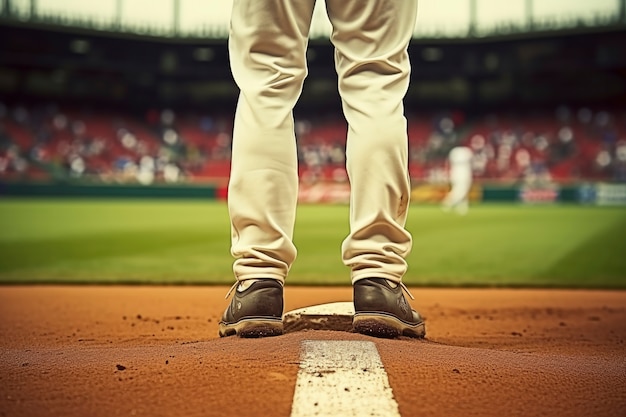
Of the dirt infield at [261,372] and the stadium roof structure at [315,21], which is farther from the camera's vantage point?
the stadium roof structure at [315,21]

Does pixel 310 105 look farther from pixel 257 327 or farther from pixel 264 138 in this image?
pixel 257 327

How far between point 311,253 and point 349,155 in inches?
185

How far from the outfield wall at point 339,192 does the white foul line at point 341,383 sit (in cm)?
1824

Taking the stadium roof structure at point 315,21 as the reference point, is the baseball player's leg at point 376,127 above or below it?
below

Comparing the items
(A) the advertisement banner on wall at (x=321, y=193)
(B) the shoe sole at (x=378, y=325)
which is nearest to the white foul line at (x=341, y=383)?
(B) the shoe sole at (x=378, y=325)

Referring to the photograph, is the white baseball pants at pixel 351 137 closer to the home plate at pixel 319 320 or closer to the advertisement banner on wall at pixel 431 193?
the home plate at pixel 319 320

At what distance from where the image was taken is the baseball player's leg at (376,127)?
1740 millimetres

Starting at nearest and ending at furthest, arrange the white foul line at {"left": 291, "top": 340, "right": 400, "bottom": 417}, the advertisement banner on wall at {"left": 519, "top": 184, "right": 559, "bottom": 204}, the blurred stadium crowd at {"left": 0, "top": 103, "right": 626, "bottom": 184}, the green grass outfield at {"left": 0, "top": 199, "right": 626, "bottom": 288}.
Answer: the white foul line at {"left": 291, "top": 340, "right": 400, "bottom": 417}, the green grass outfield at {"left": 0, "top": 199, "right": 626, "bottom": 288}, the advertisement banner on wall at {"left": 519, "top": 184, "right": 559, "bottom": 204}, the blurred stadium crowd at {"left": 0, "top": 103, "right": 626, "bottom": 184}

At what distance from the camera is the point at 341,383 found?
4.27 feet

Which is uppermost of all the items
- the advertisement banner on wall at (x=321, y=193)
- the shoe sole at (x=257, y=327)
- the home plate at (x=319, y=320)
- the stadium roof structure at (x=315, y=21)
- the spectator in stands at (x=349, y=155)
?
the stadium roof structure at (x=315, y=21)

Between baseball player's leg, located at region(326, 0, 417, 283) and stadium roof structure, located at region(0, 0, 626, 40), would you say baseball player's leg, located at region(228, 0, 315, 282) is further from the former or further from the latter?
stadium roof structure, located at region(0, 0, 626, 40)

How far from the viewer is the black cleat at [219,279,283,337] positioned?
1.72 metres

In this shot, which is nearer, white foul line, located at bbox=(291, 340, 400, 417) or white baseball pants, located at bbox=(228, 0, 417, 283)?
white foul line, located at bbox=(291, 340, 400, 417)

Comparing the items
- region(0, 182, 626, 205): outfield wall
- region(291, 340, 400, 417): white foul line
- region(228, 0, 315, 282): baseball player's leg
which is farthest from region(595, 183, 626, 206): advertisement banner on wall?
region(291, 340, 400, 417): white foul line
